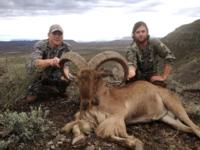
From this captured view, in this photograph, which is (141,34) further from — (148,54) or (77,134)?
(77,134)

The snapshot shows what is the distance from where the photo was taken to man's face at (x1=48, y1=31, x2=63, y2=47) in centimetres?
1170

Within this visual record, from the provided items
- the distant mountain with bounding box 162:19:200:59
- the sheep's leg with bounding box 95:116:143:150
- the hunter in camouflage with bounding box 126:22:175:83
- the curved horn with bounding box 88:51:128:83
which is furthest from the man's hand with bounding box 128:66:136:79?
the distant mountain with bounding box 162:19:200:59

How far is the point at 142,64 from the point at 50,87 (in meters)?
2.27

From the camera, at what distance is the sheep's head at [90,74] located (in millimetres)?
9359

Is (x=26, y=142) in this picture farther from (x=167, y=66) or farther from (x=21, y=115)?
(x=167, y=66)

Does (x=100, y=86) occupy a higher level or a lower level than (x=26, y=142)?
higher

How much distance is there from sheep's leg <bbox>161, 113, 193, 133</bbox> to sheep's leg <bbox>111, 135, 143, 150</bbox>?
1681 millimetres

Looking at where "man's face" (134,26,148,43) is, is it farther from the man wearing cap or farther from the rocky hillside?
the rocky hillside

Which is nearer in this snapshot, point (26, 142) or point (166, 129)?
point (26, 142)

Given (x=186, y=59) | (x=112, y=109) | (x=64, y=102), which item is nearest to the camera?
(x=112, y=109)

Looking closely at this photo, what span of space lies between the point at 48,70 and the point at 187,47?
2259 cm

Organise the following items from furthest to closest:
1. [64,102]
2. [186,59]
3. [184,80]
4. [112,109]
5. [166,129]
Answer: [186,59]
[184,80]
[64,102]
[166,129]
[112,109]

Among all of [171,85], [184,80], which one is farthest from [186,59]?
[171,85]

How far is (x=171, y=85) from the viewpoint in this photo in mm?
14539
